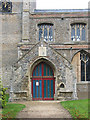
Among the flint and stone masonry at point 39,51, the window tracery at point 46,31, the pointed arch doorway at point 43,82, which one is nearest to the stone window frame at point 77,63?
the flint and stone masonry at point 39,51

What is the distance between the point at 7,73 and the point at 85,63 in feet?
29.5

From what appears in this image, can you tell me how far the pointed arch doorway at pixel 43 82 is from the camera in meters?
18.0

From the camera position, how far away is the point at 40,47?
1786 cm

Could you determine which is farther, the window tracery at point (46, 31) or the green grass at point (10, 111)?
the window tracery at point (46, 31)

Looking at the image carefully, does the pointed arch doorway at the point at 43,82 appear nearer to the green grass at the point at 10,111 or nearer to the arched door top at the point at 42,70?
Answer: the arched door top at the point at 42,70

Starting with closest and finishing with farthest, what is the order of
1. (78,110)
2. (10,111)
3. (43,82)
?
(10,111)
(78,110)
(43,82)

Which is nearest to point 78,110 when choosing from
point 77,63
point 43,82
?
point 43,82

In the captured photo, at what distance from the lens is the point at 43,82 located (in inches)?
716

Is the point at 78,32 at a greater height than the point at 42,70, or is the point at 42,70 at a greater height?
the point at 78,32

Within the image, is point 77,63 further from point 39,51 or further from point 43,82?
point 39,51

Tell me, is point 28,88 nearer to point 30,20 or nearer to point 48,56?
point 48,56

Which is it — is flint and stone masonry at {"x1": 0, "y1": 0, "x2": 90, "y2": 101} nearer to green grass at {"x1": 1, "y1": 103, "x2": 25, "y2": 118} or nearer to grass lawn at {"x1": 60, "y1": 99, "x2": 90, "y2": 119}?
grass lawn at {"x1": 60, "y1": 99, "x2": 90, "y2": 119}

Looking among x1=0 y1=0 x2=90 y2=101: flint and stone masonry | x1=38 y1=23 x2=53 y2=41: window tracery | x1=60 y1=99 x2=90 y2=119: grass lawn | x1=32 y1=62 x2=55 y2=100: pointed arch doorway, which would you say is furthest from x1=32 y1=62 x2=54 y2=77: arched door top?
x1=38 y1=23 x2=53 y2=41: window tracery

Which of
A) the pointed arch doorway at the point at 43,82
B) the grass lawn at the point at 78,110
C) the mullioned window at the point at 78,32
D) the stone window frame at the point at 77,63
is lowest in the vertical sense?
the grass lawn at the point at 78,110
